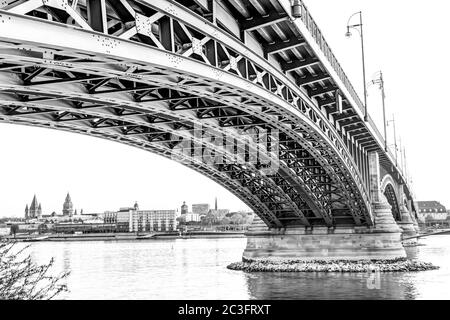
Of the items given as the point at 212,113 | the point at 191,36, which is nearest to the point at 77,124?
the point at 212,113

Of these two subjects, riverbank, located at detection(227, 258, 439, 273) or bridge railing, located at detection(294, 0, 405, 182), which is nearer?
bridge railing, located at detection(294, 0, 405, 182)

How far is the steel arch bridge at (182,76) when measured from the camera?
1012cm

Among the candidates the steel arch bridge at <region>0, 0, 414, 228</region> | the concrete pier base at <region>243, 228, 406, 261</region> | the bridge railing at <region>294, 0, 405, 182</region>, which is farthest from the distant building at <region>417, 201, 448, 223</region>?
the bridge railing at <region>294, 0, 405, 182</region>

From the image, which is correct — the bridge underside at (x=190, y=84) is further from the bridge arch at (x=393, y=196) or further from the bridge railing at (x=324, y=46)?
the bridge arch at (x=393, y=196)

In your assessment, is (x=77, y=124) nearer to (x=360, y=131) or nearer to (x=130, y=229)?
(x=360, y=131)

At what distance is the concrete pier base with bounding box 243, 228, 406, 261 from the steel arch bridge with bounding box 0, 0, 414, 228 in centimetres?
750

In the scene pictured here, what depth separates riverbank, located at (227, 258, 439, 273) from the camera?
39.2 m

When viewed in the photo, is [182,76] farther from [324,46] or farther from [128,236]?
[128,236]

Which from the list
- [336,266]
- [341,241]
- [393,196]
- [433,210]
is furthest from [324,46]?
[433,210]

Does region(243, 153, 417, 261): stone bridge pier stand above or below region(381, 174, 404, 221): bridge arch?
below

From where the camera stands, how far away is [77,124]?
2094 centimetres

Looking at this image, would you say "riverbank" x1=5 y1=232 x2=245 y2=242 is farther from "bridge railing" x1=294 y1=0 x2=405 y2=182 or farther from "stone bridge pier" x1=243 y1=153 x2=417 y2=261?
"bridge railing" x1=294 y1=0 x2=405 y2=182

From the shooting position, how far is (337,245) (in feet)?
137

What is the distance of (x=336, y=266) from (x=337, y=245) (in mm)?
2467
